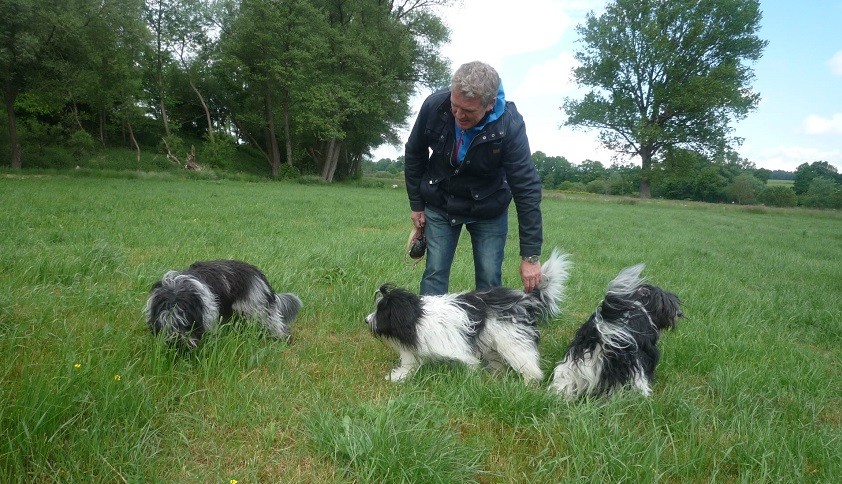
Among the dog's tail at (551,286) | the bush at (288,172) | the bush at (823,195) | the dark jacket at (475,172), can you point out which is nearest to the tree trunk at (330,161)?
the bush at (288,172)

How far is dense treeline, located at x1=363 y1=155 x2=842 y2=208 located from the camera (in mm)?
38344

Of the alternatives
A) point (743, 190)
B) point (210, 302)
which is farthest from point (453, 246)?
point (743, 190)

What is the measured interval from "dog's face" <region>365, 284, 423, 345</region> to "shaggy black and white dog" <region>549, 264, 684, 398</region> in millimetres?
1092

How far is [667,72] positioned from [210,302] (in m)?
46.2

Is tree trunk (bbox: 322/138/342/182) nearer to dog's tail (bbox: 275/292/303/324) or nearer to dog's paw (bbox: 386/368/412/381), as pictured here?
dog's tail (bbox: 275/292/303/324)

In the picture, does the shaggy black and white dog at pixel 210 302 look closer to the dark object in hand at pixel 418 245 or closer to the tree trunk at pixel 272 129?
the dark object in hand at pixel 418 245

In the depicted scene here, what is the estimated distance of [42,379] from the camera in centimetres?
235

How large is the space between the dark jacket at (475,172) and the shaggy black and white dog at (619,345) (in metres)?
0.75

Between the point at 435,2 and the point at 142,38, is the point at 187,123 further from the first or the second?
the point at 435,2

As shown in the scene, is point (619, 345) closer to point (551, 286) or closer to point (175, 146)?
point (551, 286)

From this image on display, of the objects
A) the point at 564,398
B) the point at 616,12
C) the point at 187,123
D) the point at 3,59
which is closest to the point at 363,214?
the point at 564,398

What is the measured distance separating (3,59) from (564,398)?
25562 mm

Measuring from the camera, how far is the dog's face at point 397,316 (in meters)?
3.37

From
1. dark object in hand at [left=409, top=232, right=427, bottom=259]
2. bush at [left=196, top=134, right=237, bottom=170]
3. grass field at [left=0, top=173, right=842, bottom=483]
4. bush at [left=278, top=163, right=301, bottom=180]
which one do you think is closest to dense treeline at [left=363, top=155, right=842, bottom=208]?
bush at [left=278, top=163, right=301, bottom=180]
